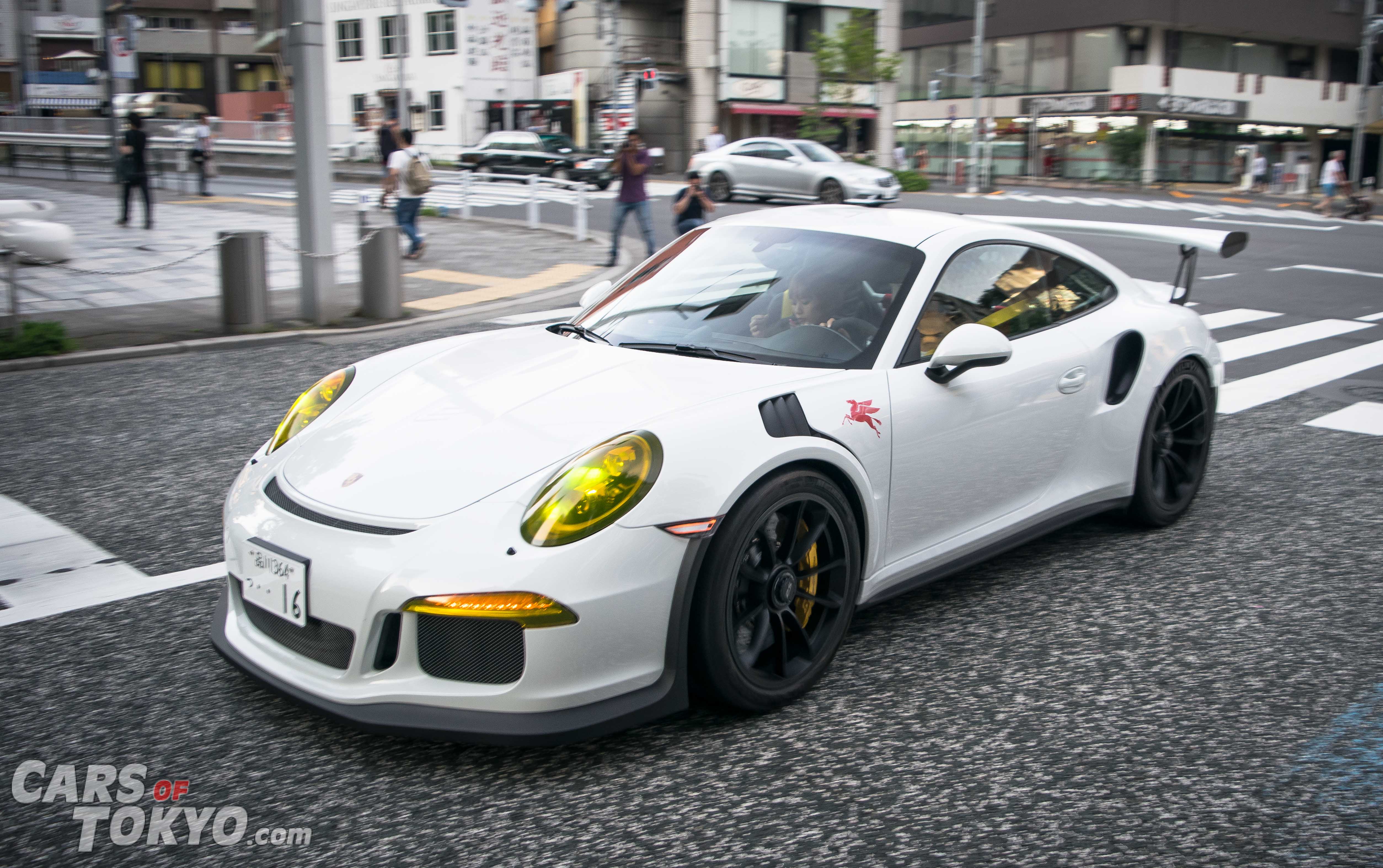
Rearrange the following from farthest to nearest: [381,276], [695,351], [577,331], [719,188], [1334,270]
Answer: [719,188] < [1334,270] < [381,276] < [577,331] < [695,351]

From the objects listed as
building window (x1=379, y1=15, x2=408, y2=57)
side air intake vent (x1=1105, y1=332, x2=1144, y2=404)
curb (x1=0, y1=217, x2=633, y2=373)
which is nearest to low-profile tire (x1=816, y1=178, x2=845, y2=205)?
curb (x1=0, y1=217, x2=633, y2=373)

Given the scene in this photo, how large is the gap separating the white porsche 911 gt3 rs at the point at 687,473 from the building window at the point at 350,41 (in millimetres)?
58156

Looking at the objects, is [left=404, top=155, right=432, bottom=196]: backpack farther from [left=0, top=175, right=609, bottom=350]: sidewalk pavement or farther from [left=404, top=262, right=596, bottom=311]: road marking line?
[left=404, top=262, right=596, bottom=311]: road marking line

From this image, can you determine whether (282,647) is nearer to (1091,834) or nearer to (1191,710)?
(1091,834)

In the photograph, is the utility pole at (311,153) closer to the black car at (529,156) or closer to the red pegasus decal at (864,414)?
the red pegasus decal at (864,414)

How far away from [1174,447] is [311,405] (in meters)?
3.53

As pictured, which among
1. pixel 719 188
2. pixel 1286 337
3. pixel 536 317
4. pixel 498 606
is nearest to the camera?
pixel 498 606

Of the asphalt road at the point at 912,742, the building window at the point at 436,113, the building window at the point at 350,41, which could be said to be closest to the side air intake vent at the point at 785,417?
the asphalt road at the point at 912,742

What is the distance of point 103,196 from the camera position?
1032 inches

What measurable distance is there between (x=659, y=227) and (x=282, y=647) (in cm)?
1827

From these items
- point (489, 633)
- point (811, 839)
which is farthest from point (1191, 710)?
point (489, 633)

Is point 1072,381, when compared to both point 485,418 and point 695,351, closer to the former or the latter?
point 695,351

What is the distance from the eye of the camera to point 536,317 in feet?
37.5

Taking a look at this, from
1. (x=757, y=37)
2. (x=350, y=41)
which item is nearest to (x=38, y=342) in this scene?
(x=757, y=37)
